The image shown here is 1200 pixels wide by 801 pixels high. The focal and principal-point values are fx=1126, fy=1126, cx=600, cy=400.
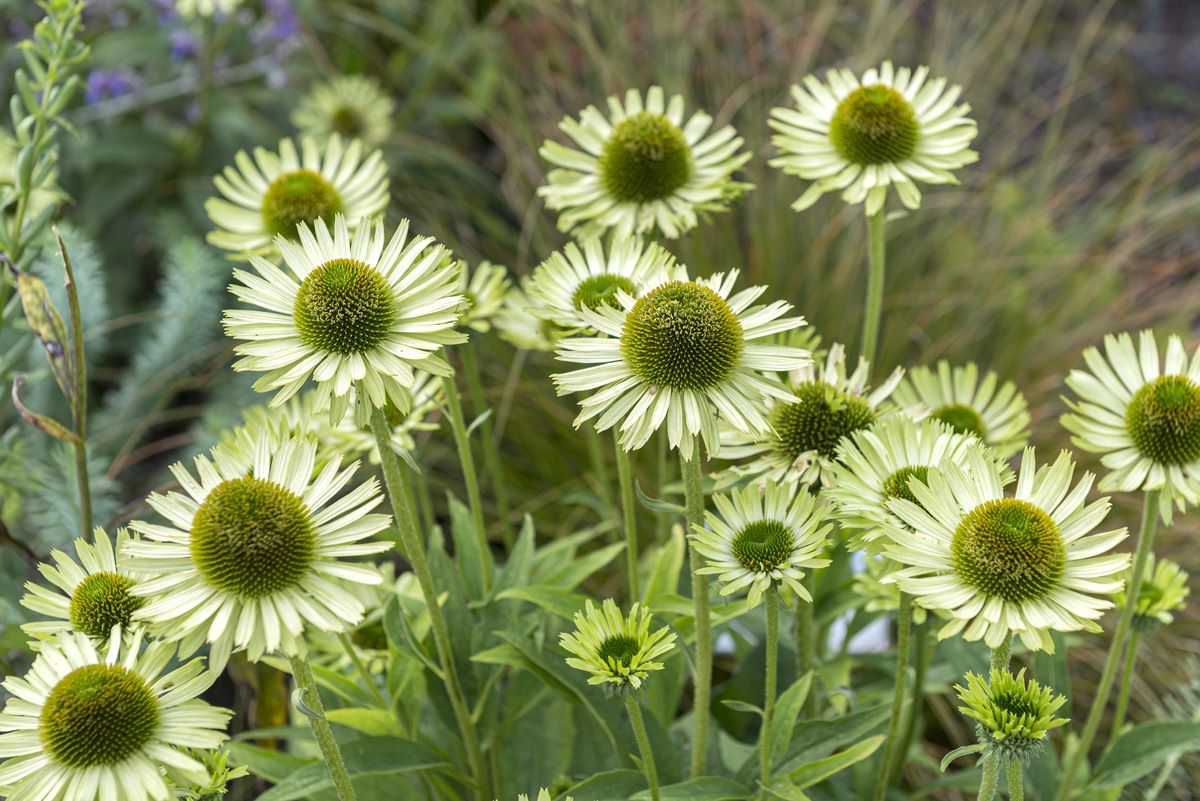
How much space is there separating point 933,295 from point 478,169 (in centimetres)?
181

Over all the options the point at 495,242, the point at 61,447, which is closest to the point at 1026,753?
the point at 61,447

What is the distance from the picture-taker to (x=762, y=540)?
4.16ft

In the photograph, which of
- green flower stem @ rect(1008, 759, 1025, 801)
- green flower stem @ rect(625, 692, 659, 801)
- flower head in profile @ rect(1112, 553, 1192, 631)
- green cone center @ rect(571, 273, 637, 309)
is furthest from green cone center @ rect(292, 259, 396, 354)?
flower head in profile @ rect(1112, 553, 1192, 631)

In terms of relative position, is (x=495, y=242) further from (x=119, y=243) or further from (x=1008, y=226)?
(x=1008, y=226)

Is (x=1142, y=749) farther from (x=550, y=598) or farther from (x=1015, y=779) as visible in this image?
(x=550, y=598)

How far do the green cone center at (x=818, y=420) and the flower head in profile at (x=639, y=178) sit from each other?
343 millimetres

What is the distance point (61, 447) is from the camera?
211 centimetres

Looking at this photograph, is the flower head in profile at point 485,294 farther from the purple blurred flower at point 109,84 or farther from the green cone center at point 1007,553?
the purple blurred flower at point 109,84

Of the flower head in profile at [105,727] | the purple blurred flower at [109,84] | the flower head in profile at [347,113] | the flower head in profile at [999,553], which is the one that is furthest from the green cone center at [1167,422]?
the purple blurred flower at [109,84]

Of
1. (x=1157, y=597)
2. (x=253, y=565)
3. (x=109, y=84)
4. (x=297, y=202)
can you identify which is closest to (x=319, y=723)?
(x=253, y=565)

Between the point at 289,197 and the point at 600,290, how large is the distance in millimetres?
604

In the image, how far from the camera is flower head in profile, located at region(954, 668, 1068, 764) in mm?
1099

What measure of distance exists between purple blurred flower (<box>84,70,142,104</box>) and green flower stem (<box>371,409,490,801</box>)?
268cm

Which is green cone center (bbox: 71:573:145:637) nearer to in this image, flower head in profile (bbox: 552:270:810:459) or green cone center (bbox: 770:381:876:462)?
flower head in profile (bbox: 552:270:810:459)
